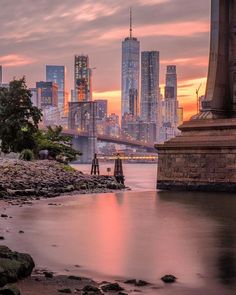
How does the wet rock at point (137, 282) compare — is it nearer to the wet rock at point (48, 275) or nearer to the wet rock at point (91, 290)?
the wet rock at point (91, 290)

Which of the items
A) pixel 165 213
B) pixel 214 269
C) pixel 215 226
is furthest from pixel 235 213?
pixel 214 269

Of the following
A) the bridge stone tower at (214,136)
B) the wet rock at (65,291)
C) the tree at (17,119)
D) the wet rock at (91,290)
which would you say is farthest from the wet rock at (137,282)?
the tree at (17,119)

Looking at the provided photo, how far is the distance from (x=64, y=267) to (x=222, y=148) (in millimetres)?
20964

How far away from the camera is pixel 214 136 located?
3123 cm

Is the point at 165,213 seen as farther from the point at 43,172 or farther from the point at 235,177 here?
the point at 43,172

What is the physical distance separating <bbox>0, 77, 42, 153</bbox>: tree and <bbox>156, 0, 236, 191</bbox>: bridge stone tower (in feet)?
45.9

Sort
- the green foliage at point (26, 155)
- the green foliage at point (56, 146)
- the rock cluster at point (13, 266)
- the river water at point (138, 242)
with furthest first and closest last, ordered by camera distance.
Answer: the green foliage at point (56, 146)
the green foliage at point (26, 155)
the river water at point (138, 242)
the rock cluster at point (13, 266)

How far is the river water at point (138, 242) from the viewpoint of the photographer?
9500 mm

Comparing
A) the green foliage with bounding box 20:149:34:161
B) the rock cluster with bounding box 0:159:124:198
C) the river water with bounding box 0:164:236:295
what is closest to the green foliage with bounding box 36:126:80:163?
the green foliage with bounding box 20:149:34:161

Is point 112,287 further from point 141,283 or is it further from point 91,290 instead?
point 141,283

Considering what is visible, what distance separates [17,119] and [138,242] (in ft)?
108

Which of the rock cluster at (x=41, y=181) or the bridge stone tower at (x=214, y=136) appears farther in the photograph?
the bridge stone tower at (x=214, y=136)

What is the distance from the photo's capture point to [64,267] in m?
10.0

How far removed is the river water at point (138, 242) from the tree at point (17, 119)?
912 inches
